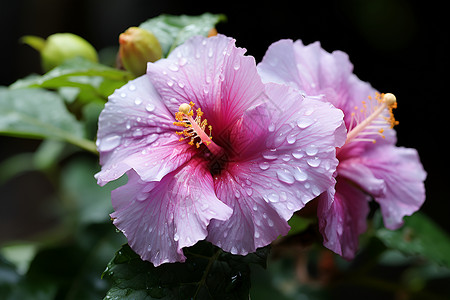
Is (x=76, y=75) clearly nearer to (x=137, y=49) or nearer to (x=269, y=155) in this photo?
(x=137, y=49)

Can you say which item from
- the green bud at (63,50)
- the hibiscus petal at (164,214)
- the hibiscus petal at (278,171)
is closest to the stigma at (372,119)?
the hibiscus petal at (278,171)

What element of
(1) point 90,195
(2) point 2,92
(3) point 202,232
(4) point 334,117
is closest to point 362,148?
(4) point 334,117

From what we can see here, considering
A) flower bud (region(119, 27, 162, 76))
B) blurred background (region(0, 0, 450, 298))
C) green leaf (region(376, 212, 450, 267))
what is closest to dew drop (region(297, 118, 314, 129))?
flower bud (region(119, 27, 162, 76))

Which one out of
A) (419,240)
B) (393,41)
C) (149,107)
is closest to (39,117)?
(149,107)

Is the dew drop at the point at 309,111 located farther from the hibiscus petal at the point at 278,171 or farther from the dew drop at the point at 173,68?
the dew drop at the point at 173,68

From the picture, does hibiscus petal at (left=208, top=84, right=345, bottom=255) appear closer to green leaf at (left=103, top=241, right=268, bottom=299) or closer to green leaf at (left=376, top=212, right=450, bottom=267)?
green leaf at (left=103, top=241, right=268, bottom=299)

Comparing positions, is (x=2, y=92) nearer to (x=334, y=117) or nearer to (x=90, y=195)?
(x=90, y=195)
